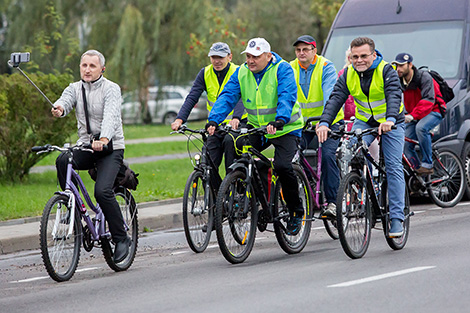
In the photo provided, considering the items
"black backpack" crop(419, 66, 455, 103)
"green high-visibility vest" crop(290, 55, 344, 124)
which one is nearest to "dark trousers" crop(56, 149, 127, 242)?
"green high-visibility vest" crop(290, 55, 344, 124)

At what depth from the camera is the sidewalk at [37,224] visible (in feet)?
33.7

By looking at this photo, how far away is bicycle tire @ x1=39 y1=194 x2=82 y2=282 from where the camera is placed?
24.6 feet

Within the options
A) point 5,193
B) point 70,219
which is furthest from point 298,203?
point 5,193

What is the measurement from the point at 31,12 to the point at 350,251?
22364 millimetres

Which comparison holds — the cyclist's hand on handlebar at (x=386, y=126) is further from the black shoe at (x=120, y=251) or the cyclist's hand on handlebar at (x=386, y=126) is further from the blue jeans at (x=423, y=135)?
the blue jeans at (x=423, y=135)

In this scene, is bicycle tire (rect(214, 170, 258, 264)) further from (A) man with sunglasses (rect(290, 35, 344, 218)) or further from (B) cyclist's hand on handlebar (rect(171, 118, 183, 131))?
(A) man with sunglasses (rect(290, 35, 344, 218))

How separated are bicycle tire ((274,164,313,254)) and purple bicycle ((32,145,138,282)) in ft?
4.58

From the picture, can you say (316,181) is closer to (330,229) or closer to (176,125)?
(330,229)

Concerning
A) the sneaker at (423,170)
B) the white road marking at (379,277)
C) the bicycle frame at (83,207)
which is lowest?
the white road marking at (379,277)

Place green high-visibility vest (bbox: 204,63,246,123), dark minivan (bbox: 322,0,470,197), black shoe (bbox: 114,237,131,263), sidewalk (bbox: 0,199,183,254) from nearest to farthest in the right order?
1. black shoe (bbox: 114,237,131,263)
2. green high-visibility vest (bbox: 204,63,246,123)
3. sidewalk (bbox: 0,199,183,254)
4. dark minivan (bbox: 322,0,470,197)

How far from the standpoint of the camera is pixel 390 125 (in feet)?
27.0

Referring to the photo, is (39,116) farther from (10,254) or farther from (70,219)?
(70,219)

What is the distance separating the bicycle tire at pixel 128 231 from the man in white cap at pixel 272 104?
0.98m

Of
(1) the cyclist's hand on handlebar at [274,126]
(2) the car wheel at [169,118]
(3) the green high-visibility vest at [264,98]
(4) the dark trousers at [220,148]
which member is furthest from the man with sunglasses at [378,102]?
(2) the car wheel at [169,118]
